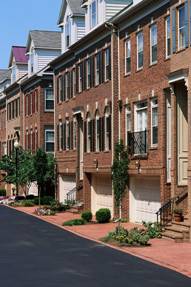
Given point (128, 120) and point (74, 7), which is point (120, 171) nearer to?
point (128, 120)

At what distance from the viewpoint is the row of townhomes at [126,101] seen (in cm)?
2480

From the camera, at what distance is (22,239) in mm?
24562

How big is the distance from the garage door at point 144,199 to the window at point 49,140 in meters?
23.2

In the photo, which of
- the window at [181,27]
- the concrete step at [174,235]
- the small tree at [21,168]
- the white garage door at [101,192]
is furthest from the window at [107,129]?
the small tree at [21,168]

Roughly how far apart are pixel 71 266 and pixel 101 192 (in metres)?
20.4

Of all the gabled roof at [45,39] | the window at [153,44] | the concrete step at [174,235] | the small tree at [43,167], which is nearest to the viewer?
the concrete step at [174,235]

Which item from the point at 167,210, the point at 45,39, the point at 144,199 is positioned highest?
the point at 45,39

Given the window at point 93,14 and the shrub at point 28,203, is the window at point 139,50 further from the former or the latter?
the shrub at point 28,203

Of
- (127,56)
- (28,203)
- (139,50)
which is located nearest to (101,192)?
(127,56)

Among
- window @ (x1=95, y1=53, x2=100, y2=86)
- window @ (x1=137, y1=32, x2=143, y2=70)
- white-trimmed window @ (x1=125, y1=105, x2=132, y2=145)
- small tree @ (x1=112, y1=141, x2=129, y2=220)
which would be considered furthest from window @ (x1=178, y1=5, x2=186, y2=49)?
window @ (x1=95, y1=53, x2=100, y2=86)

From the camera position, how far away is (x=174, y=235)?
22.7 metres

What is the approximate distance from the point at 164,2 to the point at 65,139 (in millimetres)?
19649

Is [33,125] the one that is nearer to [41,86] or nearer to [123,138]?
[41,86]

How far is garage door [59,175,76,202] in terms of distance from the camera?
148 ft
